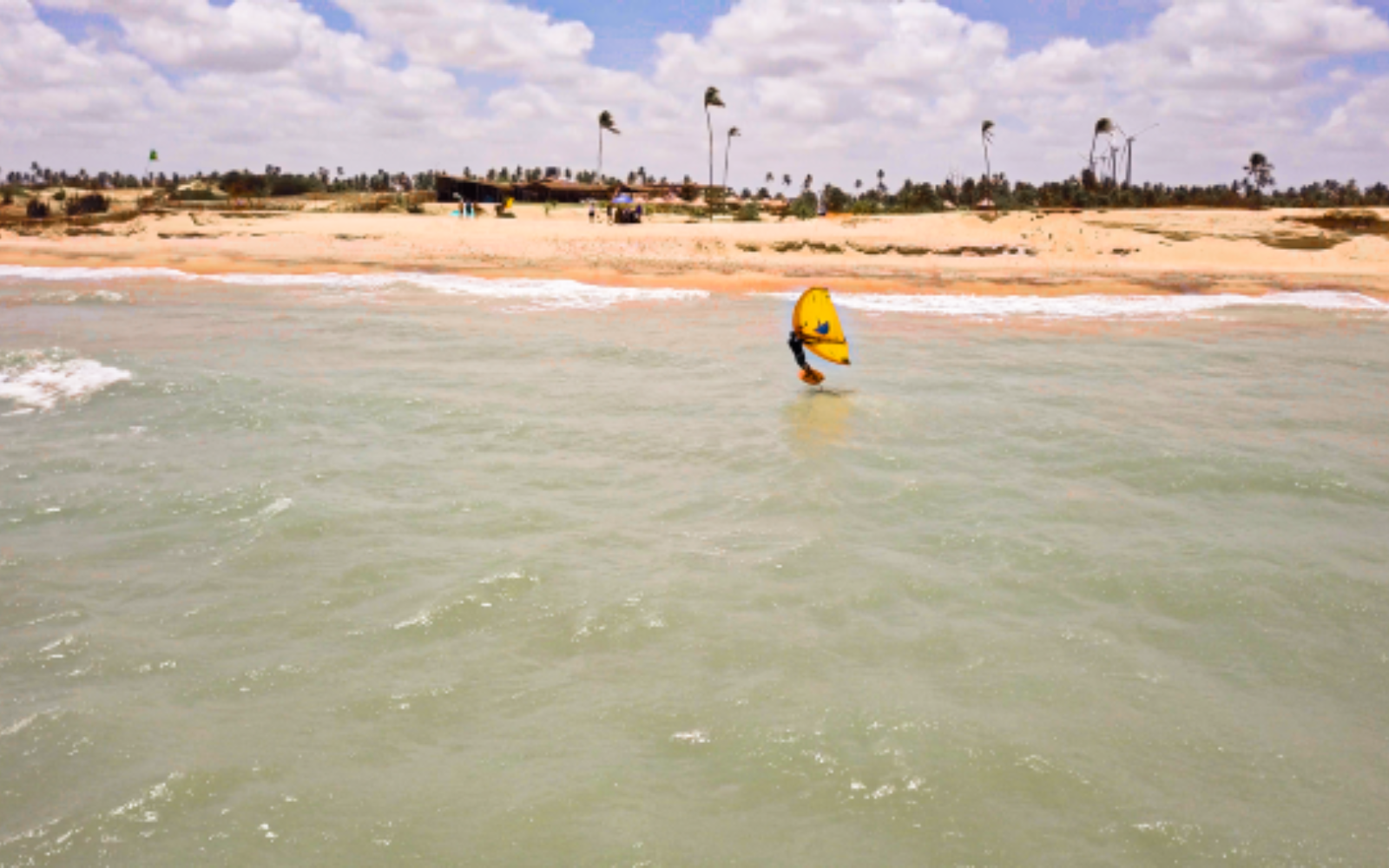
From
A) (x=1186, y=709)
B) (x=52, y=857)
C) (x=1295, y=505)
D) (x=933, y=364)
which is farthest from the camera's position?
(x=933, y=364)

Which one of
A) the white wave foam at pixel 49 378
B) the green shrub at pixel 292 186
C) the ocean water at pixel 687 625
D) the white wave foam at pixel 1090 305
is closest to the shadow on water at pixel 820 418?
the ocean water at pixel 687 625

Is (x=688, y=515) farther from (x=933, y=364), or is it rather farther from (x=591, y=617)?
(x=933, y=364)

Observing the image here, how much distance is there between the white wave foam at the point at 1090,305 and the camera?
793 inches

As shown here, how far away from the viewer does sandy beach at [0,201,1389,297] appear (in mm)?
25484

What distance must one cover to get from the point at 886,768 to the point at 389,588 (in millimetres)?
3343

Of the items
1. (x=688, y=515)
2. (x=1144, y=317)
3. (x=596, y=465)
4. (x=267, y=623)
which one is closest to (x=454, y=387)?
(x=596, y=465)

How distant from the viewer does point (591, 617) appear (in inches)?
222

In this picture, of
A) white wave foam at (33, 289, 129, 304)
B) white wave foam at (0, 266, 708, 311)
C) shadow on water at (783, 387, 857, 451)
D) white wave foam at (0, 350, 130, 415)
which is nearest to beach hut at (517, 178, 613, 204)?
white wave foam at (0, 266, 708, 311)

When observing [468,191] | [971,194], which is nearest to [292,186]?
[468,191]

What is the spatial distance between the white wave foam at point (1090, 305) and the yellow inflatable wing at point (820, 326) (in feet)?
26.4

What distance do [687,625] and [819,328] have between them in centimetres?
724

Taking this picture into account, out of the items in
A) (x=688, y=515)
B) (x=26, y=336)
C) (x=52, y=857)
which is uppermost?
(x=26, y=336)

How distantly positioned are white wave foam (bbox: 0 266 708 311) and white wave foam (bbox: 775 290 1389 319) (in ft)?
13.3

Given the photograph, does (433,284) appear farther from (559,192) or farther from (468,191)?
(559,192)
